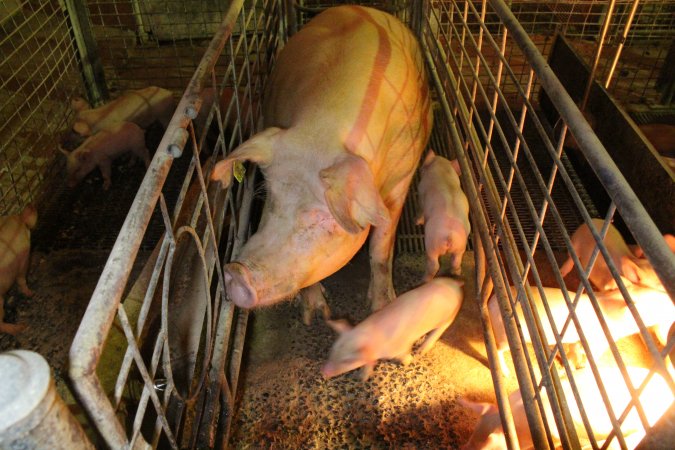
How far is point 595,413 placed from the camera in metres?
1.94

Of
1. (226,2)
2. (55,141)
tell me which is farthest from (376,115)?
(226,2)

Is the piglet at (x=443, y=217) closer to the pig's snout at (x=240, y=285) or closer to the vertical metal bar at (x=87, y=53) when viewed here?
the pig's snout at (x=240, y=285)

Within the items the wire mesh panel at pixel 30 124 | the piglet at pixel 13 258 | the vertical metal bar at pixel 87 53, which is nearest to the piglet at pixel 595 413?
the piglet at pixel 13 258

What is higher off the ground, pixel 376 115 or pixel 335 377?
pixel 376 115

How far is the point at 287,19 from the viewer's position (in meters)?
4.39

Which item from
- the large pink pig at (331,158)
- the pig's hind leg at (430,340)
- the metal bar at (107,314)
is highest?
the metal bar at (107,314)

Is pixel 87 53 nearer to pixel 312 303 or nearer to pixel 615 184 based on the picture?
pixel 312 303

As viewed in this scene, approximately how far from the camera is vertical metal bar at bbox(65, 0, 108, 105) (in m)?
4.30

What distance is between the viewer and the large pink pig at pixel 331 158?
2.00m

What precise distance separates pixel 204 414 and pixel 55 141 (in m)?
3.02

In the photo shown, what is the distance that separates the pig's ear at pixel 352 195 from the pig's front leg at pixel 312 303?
83 cm

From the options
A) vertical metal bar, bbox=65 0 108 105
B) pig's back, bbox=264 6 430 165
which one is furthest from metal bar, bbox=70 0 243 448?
vertical metal bar, bbox=65 0 108 105

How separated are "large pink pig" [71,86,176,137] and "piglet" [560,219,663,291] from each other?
3208mm

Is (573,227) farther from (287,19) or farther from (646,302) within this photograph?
(287,19)
